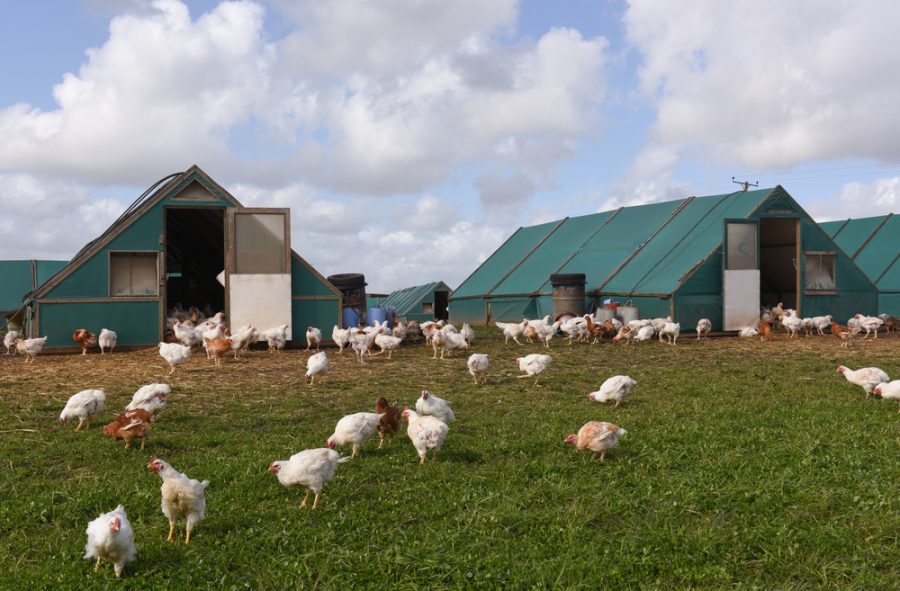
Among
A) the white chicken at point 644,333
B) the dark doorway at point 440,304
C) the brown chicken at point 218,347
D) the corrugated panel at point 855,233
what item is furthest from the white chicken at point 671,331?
the dark doorway at point 440,304

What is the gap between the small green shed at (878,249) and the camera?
29.9 metres

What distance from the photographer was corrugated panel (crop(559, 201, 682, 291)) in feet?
86.4

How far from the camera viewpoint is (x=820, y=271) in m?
25.2

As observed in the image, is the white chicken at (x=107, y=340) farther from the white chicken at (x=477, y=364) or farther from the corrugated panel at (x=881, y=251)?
the corrugated panel at (x=881, y=251)

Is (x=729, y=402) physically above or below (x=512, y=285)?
below

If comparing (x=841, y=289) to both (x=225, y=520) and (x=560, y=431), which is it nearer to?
(x=560, y=431)

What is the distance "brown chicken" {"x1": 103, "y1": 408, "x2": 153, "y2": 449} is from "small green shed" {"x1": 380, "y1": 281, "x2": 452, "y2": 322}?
2650 centimetres

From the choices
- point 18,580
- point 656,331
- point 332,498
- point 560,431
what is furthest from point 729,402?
point 656,331

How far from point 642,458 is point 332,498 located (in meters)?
3.09

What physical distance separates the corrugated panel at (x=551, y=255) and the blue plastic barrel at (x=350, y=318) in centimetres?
813

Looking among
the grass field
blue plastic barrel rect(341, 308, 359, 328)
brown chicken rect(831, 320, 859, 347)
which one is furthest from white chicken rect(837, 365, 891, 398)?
blue plastic barrel rect(341, 308, 359, 328)

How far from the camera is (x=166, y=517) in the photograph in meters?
5.84

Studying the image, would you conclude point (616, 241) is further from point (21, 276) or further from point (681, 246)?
point (21, 276)

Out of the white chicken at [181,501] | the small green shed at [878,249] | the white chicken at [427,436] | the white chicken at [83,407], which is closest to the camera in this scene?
the white chicken at [181,501]
